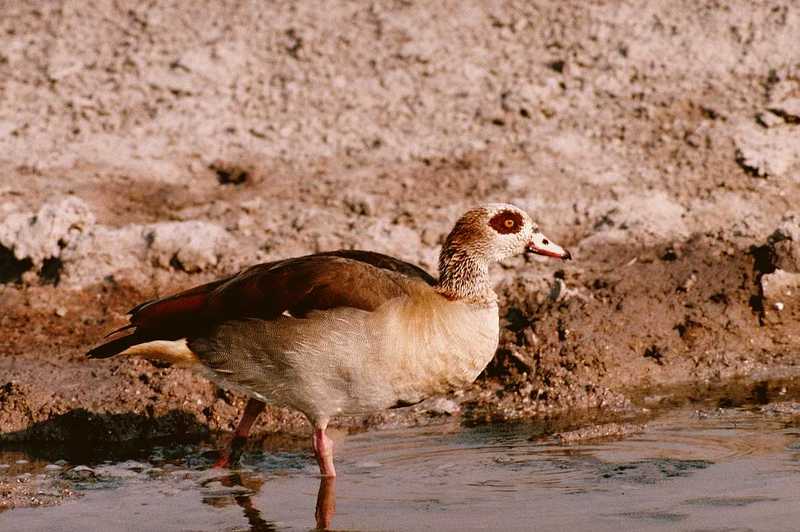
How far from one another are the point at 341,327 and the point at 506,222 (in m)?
1.32

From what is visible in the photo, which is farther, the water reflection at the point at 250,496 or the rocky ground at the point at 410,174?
the rocky ground at the point at 410,174

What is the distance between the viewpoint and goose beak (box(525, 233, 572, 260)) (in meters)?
8.59

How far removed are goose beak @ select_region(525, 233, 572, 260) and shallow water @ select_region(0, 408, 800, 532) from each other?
44.6 inches

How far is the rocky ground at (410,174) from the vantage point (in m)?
9.71

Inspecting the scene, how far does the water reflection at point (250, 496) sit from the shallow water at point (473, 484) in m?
0.01

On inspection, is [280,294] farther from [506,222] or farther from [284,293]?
[506,222]

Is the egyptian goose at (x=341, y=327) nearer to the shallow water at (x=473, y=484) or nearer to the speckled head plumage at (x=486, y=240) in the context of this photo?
the speckled head plumage at (x=486, y=240)

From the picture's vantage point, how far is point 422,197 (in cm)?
1155

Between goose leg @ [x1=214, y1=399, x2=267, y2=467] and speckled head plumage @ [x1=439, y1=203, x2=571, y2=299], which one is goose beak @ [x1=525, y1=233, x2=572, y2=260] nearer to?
speckled head plumage @ [x1=439, y1=203, x2=571, y2=299]

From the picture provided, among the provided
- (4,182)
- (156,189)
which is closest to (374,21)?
(156,189)

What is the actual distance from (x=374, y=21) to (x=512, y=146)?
7.55ft

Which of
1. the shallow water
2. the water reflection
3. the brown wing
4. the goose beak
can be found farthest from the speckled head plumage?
the water reflection

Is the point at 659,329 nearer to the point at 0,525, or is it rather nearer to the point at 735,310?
the point at 735,310

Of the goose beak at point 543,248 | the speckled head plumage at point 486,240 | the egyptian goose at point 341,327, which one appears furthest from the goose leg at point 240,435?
the goose beak at point 543,248
